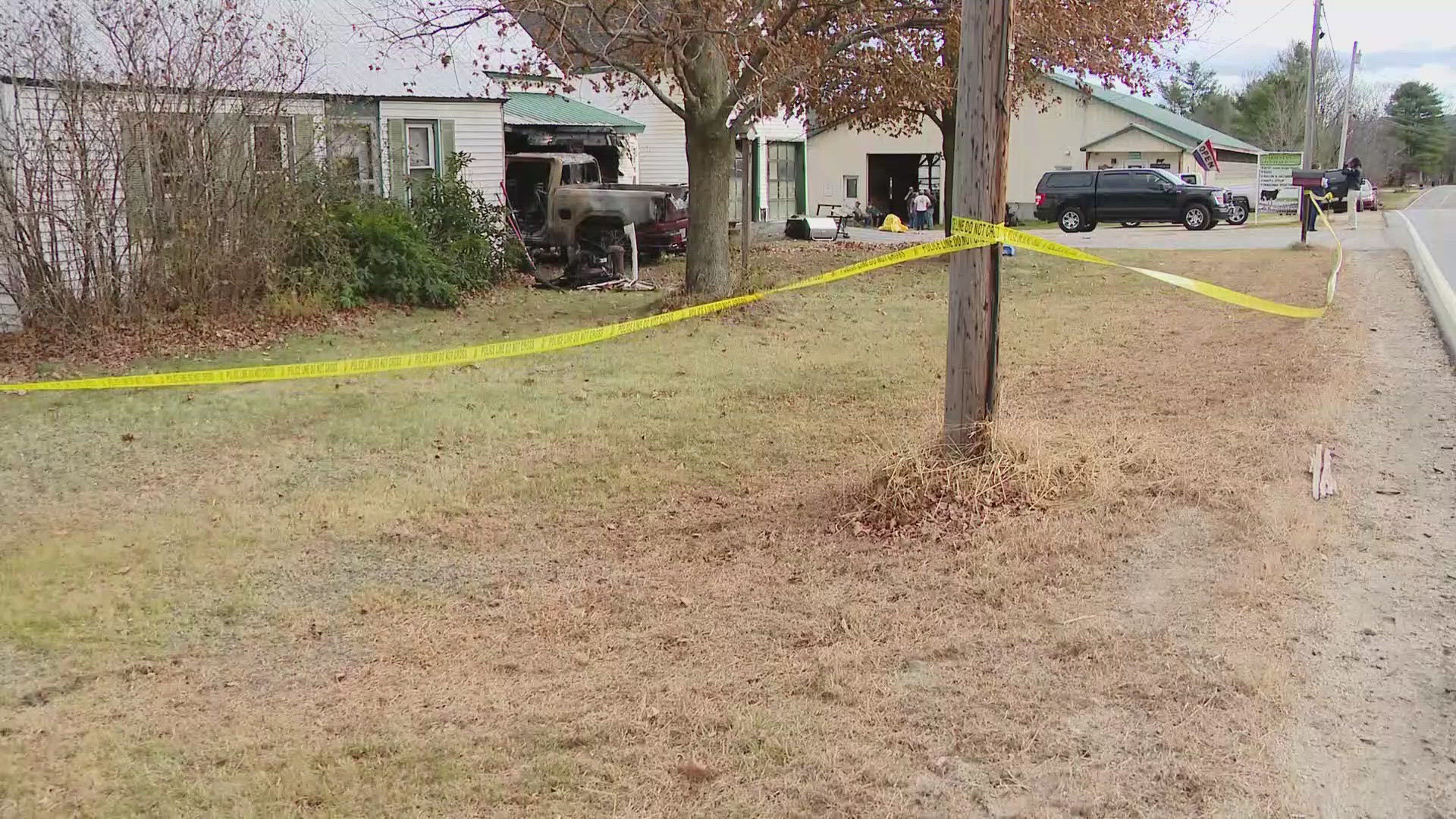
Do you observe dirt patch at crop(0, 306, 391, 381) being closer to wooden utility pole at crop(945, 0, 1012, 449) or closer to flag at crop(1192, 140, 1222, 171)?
wooden utility pole at crop(945, 0, 1012, 449)

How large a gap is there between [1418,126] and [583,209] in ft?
376

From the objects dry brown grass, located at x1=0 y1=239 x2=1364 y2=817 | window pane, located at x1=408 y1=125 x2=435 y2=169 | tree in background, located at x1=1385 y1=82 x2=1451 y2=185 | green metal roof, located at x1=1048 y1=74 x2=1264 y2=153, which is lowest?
dry brown grass, located at x1=0 y1=239 x2=1364 y2=817

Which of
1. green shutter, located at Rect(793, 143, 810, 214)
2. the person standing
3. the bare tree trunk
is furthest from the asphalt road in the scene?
green shutter, located at Rect(793, 143, 810, 214)

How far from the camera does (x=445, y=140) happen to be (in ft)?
59.2

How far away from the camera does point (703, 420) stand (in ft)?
27.0

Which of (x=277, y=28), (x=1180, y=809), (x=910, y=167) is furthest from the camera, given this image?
(x=910, y=167)

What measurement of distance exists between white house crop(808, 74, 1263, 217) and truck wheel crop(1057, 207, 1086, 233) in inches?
406

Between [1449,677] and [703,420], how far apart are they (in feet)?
16.8

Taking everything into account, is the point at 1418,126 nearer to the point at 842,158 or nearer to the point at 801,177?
the point at 842,158

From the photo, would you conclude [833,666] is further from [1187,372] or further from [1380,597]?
[1187,372]

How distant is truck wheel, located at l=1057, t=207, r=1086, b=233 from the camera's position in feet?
109

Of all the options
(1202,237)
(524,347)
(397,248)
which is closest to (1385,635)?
(524,347)

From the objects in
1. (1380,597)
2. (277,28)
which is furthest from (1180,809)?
(277,28)

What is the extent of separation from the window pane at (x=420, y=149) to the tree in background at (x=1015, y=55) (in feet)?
19.1
